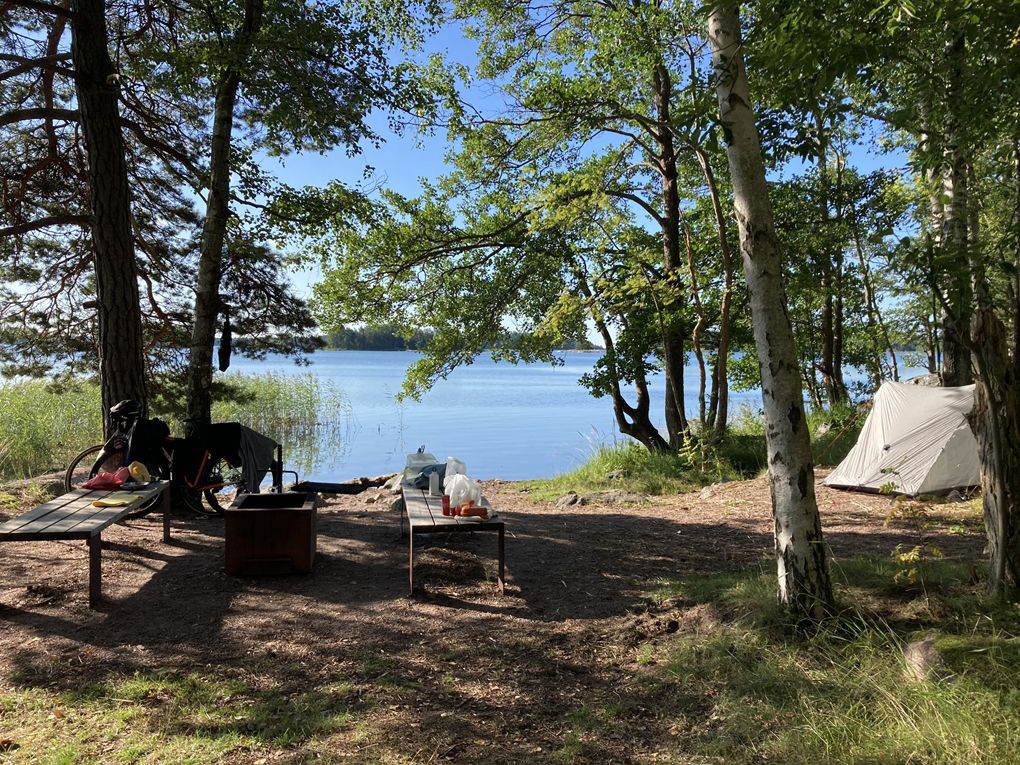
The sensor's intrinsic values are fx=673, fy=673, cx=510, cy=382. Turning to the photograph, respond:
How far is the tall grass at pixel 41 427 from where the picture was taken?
9.96m

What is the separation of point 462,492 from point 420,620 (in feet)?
3.05

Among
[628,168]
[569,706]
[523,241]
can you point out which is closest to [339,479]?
[523,241]

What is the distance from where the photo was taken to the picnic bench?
3.77m

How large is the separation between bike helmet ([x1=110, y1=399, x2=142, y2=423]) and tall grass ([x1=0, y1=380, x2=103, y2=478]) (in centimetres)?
470

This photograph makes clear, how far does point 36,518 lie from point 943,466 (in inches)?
321

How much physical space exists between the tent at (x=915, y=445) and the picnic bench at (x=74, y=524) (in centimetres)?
Result: 682


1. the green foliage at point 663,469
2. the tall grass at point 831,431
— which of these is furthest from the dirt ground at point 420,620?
the tall grass at point 831,431

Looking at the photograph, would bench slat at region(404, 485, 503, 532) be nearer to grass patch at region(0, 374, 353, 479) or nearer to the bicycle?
the bicycle

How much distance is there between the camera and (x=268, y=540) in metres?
4.77

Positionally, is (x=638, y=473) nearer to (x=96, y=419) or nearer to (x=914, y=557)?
(x=914, y=557)

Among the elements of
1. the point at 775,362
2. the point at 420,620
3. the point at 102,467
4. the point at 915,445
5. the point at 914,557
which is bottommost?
the point at 420,620

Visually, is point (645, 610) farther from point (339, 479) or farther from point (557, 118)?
point (339, 479)

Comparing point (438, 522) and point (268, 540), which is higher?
point (438, 522)

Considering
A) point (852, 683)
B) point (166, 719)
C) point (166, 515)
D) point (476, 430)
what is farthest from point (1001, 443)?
point (476, 430)
